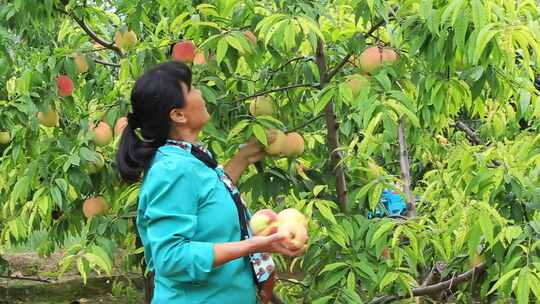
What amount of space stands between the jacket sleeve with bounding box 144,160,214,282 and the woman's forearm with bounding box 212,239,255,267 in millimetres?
13

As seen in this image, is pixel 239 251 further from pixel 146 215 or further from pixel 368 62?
pixel 368 62

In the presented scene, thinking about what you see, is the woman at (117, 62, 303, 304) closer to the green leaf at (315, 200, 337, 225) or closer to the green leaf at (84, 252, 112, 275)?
the green leaf at (315, 200, 337, 225)

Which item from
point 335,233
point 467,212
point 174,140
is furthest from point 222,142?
point 467,212

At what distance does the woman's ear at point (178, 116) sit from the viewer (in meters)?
1.95

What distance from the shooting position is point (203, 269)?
1.82m

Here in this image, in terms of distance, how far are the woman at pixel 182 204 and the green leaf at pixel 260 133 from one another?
49cm

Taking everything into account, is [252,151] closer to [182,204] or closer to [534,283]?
[182,204]

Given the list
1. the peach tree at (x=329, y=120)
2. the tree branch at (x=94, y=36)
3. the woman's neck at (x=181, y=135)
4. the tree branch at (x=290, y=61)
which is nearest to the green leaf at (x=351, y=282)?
the peach tree at (x=329, y=120)

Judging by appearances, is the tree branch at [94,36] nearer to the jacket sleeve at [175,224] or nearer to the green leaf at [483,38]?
the jacket sleeve at [175,224]

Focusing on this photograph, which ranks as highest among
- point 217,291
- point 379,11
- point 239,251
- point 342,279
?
point 379,11

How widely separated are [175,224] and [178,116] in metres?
0.29

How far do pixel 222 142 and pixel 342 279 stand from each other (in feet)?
1.99

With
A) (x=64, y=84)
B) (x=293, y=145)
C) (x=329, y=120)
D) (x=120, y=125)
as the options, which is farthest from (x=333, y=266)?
(x=64, y=84)

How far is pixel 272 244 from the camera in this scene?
185cm
